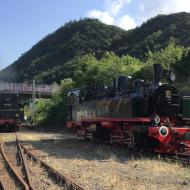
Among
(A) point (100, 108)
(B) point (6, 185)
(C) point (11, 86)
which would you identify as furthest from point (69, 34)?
(B) point (6, 185)

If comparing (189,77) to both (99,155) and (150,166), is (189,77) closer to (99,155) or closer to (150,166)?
(99,155)

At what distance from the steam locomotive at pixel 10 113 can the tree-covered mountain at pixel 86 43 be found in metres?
43.9

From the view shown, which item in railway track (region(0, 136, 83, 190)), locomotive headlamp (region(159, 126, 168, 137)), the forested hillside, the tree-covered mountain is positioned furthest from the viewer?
the forested hillside

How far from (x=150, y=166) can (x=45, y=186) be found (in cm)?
412

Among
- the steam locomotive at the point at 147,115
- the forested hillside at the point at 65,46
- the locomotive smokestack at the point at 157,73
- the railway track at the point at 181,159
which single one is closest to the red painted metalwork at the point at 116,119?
the steam locomotive at the point at 147,115

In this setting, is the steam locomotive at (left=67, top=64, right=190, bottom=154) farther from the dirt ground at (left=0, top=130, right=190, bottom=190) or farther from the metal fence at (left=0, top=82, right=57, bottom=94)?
the metal fence at (left=0, top=82, right=57, bottom=94)

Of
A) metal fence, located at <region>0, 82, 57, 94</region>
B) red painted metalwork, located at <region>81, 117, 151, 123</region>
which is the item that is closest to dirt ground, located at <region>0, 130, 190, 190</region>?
red painted metalwork, located at <region>81, 117, 151, 123</region>

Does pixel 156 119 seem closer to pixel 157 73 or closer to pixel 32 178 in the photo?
pixel 157 73

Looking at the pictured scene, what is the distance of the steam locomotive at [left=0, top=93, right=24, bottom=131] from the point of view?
37656 mm

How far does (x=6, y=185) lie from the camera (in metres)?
10.6

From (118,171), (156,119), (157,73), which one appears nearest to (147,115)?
(156,119)

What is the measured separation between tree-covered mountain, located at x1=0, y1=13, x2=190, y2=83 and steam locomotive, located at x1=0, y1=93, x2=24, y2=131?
43.9 m

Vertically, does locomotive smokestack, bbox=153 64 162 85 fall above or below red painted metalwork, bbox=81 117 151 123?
above

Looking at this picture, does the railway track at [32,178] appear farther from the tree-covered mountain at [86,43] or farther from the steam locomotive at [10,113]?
the tree-covered mountain at [86,43]
